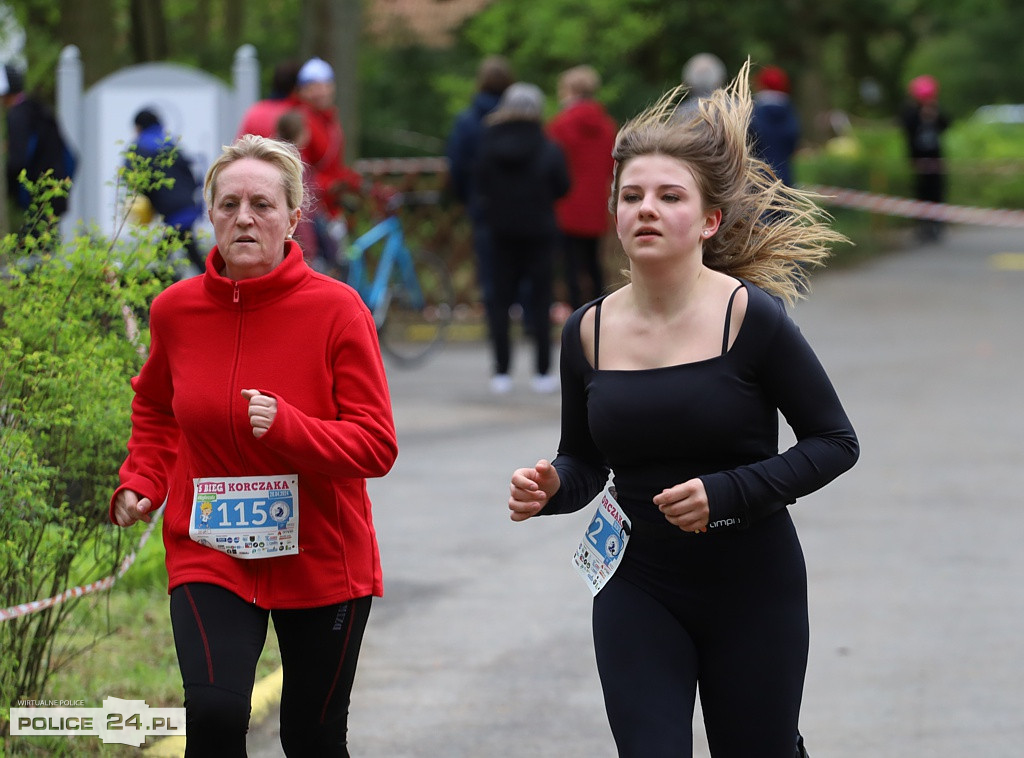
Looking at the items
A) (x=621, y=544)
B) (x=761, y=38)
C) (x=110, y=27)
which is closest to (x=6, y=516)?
(x=621, y=544)

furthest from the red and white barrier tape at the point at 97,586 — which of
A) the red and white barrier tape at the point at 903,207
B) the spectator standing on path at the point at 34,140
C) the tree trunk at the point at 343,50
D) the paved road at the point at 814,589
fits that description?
the red and white barrier tape at the point at 903,207

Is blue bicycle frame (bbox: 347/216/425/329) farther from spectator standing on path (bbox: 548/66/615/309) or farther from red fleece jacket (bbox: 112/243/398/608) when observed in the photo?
red fleece jacket (bbox: 112/243/398/608)

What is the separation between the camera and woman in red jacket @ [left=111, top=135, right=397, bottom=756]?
150 inches

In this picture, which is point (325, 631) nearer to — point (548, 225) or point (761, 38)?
point (548, 225)

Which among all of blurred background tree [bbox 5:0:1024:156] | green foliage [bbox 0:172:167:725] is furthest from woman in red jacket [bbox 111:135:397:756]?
blurred background tree [bbox 5:0:1024:156]

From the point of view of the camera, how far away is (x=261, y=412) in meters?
3.64

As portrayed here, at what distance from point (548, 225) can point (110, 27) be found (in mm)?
7084

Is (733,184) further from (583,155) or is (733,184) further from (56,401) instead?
(583,155)

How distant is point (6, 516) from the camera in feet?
14.8

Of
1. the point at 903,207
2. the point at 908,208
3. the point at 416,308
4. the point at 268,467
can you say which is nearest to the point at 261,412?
the point at 268,467

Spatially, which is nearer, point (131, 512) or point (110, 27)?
point (131, 512)

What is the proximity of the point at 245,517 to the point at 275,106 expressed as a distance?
8.28m

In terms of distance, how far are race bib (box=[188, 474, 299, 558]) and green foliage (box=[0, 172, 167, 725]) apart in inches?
31.3

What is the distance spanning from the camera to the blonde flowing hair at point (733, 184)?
3.77 metres
